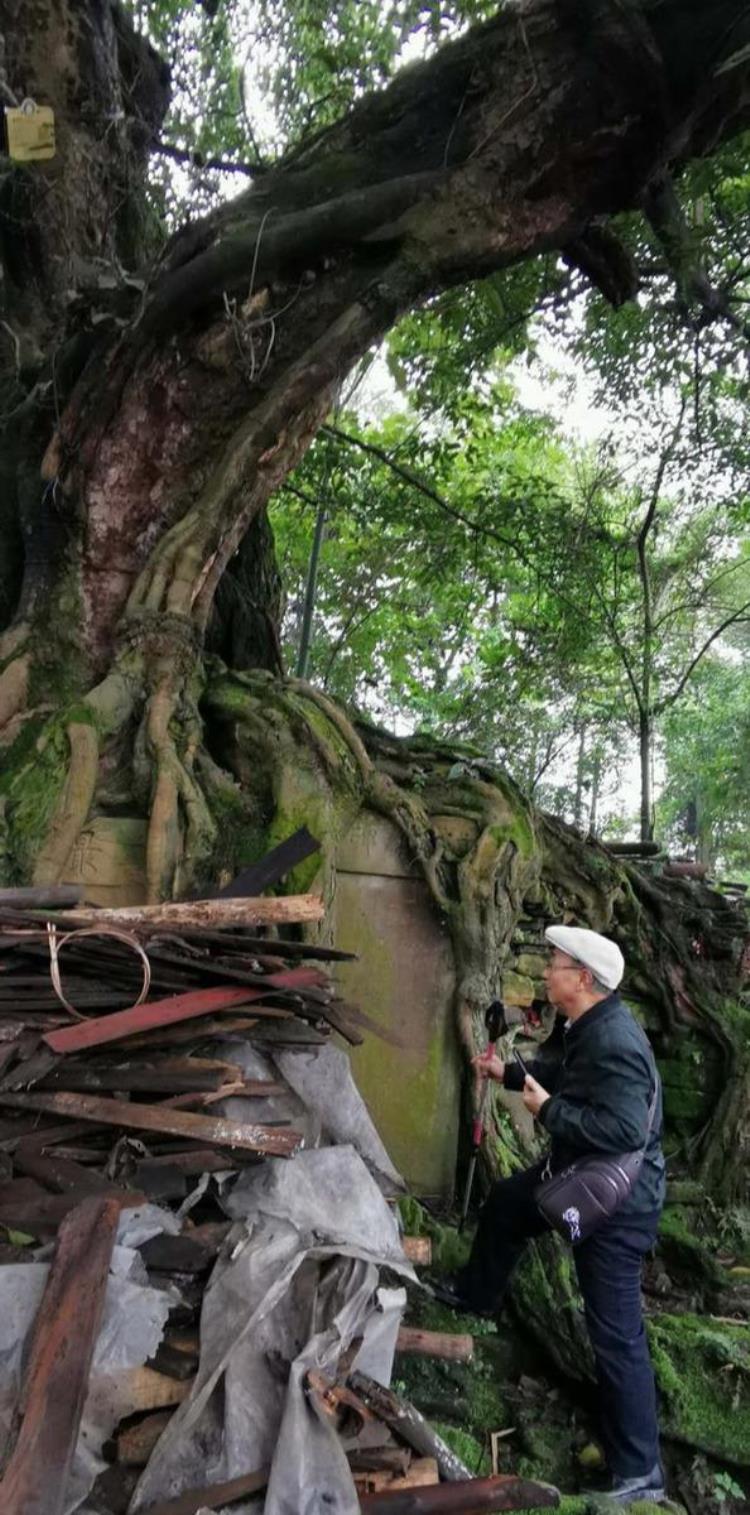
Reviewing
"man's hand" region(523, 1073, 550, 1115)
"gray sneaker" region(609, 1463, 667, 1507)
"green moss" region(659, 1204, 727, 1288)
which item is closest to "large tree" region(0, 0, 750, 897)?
"man's hand" region(523, 1073, 550, 1115)

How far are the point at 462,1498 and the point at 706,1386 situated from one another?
214 centimetres

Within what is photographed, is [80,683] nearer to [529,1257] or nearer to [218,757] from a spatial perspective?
[218,757]

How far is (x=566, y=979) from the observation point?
3605 mm

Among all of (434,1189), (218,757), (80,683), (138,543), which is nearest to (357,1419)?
(434,1189)

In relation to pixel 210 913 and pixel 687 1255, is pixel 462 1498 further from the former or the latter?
pixel 687 1255

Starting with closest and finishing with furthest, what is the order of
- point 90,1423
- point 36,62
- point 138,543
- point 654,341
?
point 90,1423 → point 138,543 → point 36,62 → point 654,341

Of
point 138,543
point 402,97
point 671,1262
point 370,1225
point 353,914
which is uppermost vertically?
point 402,97

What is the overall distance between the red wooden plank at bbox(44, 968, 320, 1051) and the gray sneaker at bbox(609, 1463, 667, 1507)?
6.59 feet

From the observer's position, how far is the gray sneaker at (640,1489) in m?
3.27

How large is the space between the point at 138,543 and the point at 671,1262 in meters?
4.50

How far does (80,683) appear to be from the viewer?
186 inches

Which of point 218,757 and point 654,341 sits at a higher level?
point 654,341

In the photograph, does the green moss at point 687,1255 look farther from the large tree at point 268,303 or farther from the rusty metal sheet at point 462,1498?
the large tree at point 268,303

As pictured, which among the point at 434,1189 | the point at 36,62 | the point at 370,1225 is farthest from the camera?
the point at 36,62
